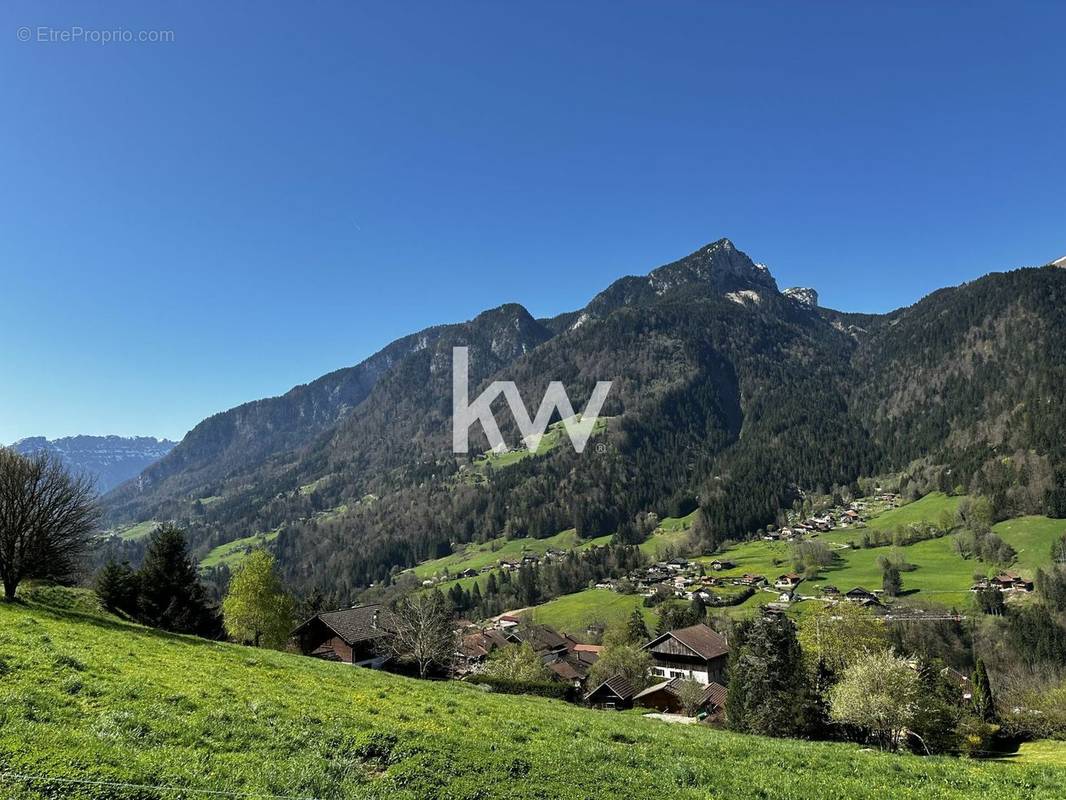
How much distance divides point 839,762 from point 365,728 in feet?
49.6

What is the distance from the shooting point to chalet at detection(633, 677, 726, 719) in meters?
59.9

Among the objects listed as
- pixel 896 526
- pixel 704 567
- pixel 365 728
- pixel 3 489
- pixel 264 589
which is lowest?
pixel 704 567

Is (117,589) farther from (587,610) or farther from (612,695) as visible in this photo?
(587,610)

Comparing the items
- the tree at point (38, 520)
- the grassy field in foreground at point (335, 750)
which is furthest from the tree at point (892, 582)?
the tree at point (38, 520)

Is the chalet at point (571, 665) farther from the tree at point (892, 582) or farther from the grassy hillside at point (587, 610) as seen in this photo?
the tree at point (892, 582)

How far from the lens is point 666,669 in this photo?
81625 mm

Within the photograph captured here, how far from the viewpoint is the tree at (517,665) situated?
2689 inches

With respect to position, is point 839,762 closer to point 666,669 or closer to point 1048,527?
point 666,669

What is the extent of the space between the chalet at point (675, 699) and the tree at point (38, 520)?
56.8 metres

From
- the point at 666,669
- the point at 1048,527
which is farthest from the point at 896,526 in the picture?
the point at 666,669

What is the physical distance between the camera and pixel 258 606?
54.9 metres

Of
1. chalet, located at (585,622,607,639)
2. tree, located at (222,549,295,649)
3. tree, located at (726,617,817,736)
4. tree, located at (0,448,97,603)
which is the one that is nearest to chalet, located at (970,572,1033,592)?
chalet, located at (585,622,607,639)

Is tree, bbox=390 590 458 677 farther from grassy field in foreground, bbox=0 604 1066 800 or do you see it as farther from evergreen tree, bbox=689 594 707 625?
evergreen tree, bbox=689 594 707 625

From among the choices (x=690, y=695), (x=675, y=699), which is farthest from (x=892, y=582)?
(x=690, y=695)
